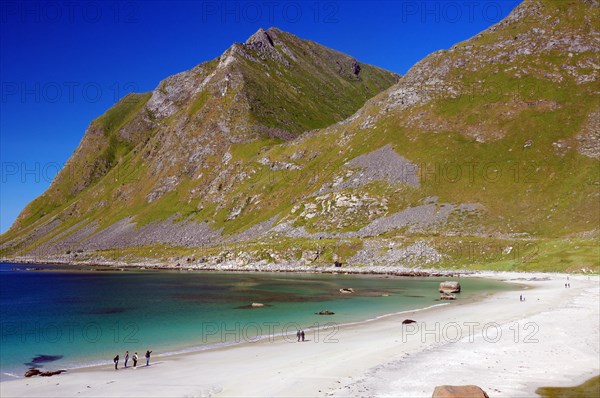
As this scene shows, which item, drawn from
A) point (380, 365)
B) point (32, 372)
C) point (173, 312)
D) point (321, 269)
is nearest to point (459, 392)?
point (380, 365)

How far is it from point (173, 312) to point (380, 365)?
1872 inches

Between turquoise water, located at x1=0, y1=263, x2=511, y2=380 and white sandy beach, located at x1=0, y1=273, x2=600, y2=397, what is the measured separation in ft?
A: 22.7

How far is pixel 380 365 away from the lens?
34969 millimetres

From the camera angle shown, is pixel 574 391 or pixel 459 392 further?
pixel 574 391

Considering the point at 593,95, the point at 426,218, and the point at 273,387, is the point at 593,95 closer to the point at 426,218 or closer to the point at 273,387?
the point at 426,218

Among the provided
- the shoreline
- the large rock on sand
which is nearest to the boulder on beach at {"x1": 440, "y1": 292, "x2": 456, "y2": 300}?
the shoreline

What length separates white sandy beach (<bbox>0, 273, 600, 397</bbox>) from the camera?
29.7 meters

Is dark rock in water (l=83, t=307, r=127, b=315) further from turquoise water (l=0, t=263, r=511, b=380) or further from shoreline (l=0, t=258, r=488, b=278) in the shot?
shoreline (l=0, t=258, r=488, b=278)

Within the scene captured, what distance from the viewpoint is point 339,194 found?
18175cm

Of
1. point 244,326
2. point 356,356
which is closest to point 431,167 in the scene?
point 244,326

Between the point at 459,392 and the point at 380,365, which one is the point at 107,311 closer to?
the point at 380,365

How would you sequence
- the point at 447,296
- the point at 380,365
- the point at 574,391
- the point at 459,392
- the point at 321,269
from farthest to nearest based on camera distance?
the point at 321,269
the point at 447,296
the point at 380,365
the point at 574,391
the point at 459,392

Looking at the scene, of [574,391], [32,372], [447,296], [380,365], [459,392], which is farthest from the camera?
[447,296]

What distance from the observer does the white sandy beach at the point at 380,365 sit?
29.7m
